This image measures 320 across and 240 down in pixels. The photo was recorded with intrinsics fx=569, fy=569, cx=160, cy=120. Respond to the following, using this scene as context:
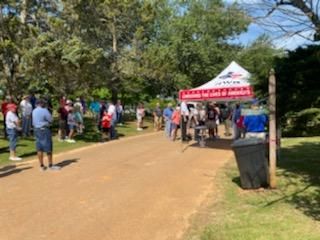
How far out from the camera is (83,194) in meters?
11.0

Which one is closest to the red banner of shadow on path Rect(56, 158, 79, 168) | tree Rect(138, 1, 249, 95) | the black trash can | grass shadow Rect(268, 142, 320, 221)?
grass shadow Rect(268, 142, 320, 221)

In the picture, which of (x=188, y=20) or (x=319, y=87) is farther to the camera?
(x=188, y=20)

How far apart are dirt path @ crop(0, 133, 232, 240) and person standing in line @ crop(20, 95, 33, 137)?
466 cm

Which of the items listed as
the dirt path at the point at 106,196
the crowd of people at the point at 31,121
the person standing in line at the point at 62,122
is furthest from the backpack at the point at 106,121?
the dirt path at the point at 106,196

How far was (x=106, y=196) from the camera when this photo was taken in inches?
425

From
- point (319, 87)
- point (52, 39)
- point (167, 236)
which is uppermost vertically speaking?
point (52, 39)

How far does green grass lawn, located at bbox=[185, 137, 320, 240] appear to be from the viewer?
799 centimetres

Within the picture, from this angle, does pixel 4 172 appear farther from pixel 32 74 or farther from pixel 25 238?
pixel 32 74

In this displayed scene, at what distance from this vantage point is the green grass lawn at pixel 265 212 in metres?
7.99

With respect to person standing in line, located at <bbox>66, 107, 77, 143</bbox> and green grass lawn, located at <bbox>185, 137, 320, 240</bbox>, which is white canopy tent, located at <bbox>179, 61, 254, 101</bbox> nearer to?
person standing in line, located at <bbox>66, 107, 77, 143</bbox>

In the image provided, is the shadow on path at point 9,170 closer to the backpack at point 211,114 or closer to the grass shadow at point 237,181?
the grass shadow at point 237,181

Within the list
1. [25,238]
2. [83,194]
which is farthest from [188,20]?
[25,238]

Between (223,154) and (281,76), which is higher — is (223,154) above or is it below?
below

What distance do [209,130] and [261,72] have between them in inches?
372
